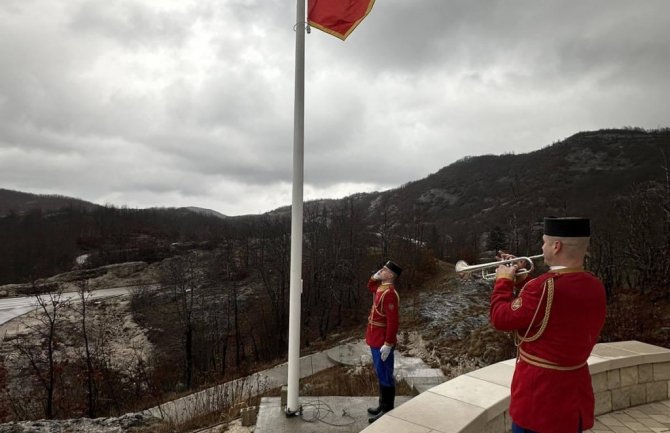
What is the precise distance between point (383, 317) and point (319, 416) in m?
1.43

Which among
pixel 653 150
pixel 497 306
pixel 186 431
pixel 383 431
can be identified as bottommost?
pixel 186 431

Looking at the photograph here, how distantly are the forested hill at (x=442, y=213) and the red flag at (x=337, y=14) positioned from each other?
32781 mm

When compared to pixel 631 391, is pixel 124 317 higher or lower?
lower

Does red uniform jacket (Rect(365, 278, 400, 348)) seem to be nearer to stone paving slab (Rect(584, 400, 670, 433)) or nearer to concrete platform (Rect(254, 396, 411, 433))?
concrete platform (Rect(254, 396, 411, 433))

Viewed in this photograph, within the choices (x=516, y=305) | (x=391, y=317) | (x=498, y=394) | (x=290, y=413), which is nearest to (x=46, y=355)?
(x=290, y=413)

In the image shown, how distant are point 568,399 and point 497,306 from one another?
713mm

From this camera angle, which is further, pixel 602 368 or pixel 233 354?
pixel 233 354

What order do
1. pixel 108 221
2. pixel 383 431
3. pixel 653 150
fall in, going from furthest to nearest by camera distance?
1. pixel 108 221
2. pixel 653 150
3. pixel 383 431

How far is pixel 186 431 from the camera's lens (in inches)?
219

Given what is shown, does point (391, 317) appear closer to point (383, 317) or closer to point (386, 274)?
point (383, 317)

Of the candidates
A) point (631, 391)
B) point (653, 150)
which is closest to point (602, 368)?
point (631, 391)

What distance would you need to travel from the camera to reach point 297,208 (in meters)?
4.81

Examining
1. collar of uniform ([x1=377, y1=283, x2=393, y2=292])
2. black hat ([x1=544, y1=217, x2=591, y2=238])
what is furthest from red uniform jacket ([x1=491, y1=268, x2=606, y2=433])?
collar of uniform ([x1=377, y1=283, x2=393, y2=292])

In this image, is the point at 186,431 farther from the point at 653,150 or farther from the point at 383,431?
the point at 653,150
